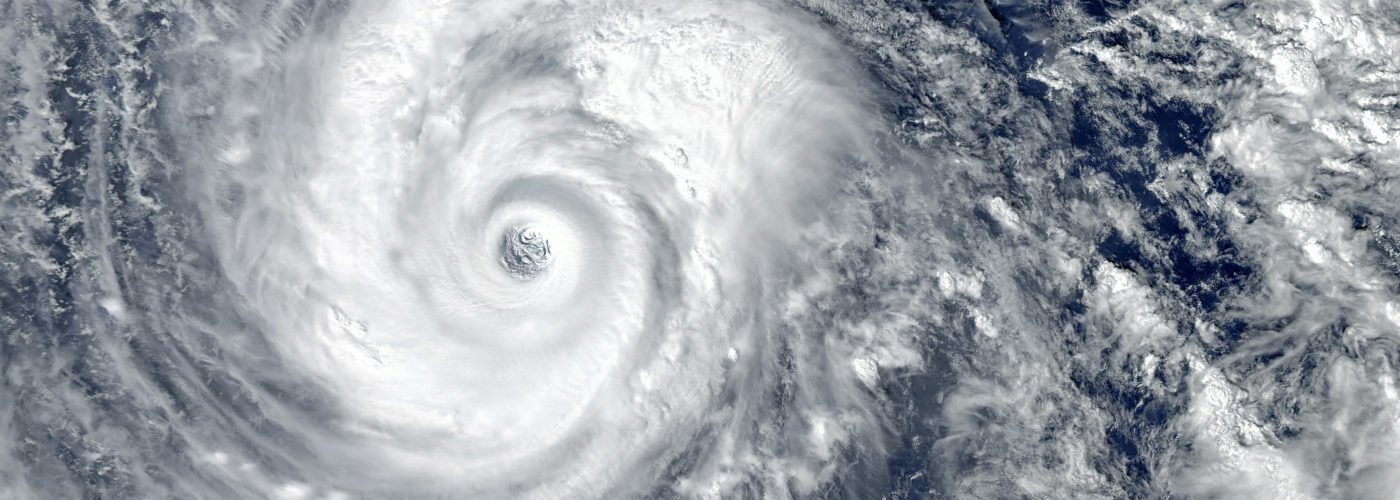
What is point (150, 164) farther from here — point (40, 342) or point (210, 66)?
point (40, 342)

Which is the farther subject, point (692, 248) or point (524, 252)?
point (524, 252)

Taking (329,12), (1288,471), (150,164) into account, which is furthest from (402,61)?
(1288,471)

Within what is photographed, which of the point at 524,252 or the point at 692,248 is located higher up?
the point at 692,248

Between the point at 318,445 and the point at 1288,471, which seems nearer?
the point at 1288,471

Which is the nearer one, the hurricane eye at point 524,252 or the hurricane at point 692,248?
the hurricane at point 692,248
